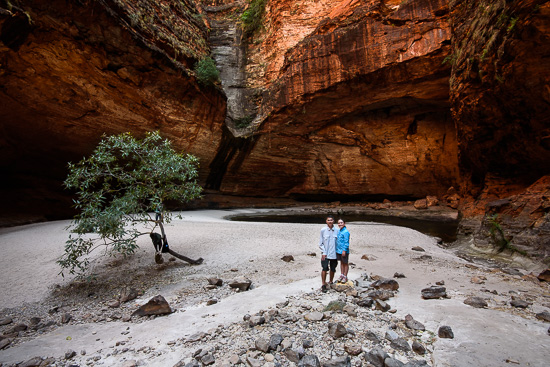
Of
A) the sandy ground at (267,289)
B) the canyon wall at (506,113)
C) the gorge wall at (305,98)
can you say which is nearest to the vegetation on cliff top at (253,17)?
the gorge wall at (305,98)

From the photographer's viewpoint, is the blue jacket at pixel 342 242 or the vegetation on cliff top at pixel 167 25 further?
the vegetation on cliff top at pixel 167 25

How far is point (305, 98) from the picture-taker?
45.3 ft

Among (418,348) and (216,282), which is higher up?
(418,348)

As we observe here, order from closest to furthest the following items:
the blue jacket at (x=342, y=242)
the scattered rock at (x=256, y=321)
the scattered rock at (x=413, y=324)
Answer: the scattered rock at (x=413, y=324) → the scattered rock at (x=256, y=321) → the blue jacket at (x=342, y=242)

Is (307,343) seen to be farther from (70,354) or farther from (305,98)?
(305,98)

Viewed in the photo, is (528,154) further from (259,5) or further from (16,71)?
(259,5)

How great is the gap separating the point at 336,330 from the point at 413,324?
2.99 feet

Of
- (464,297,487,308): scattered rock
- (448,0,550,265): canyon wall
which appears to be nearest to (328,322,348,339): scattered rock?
(464,297,487,308): scattered rock

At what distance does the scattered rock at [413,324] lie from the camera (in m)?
2.63

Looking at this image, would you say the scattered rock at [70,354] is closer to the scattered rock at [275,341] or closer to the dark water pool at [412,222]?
the scattered rock at [275,341]

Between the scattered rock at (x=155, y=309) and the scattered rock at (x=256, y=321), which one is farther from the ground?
the scattered rock at (x=256, y=321)

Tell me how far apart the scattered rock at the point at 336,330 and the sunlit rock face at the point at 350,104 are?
1229 cm

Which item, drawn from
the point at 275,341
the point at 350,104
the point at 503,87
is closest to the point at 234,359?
the point at 275,341

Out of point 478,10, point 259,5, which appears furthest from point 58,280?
point 259,5
